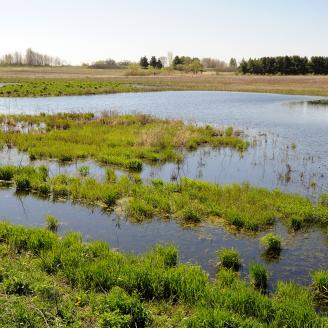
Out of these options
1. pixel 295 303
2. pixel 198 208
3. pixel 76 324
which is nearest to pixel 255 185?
pixel 198 208

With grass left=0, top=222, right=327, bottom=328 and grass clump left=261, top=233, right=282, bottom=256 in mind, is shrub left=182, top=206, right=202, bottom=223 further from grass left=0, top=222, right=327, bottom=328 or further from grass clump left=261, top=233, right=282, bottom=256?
grass left=0, top=222, right=327, bottom=328

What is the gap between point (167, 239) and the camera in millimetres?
11875

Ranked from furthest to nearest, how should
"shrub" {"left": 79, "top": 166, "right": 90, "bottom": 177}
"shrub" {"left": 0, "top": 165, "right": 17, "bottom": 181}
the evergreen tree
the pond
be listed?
the evergreen tree → "shrub" {"left": 79, "top": 166, "right": 90, "bottom": 177} → "shrub" {"left": 0, "top": 165, "right": 17, "bottom": 181} → the pond

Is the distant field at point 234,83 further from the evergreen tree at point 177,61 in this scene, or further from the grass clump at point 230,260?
the grass clump at point 230,260

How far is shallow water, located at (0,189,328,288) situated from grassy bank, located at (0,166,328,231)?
0.58 m

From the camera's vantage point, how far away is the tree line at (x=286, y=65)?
12019 cm

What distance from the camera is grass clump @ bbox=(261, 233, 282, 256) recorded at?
11.2m

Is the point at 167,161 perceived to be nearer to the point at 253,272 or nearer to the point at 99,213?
the point at 99,213

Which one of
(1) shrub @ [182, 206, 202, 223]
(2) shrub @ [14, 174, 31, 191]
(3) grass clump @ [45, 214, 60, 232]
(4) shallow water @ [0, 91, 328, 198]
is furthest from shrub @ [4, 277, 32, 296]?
(4) shallow water @ [0, 91, 328, 198]

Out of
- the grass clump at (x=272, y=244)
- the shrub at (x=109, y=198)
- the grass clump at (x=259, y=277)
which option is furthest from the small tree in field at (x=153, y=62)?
the grass clump at (x=259, y=277)

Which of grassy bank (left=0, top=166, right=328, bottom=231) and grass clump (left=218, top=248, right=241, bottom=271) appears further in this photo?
grassy bank (left=0, top=166, right=328, bottom=231)

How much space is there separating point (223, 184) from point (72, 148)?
9546mm

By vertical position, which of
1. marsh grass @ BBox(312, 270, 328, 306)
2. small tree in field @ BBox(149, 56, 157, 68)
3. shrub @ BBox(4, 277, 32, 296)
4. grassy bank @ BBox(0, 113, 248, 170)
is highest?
small tree in field @ BBox(149, 56, 157, 68)

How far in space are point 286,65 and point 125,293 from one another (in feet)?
418
